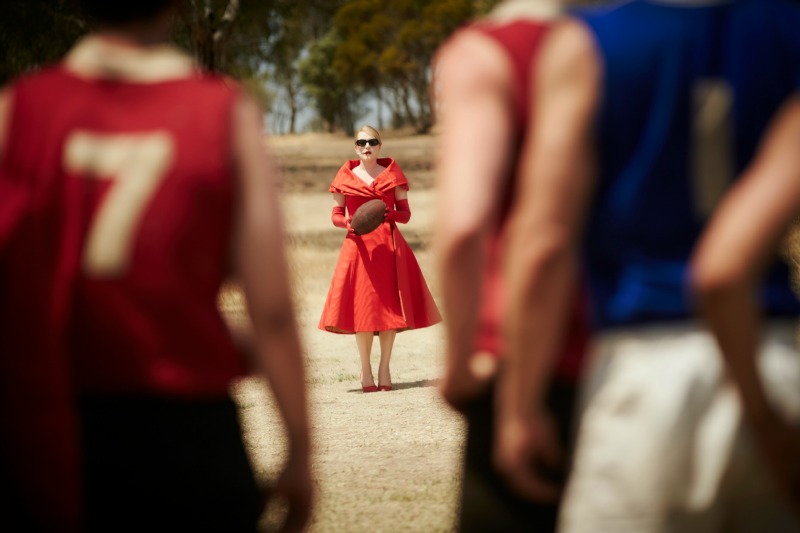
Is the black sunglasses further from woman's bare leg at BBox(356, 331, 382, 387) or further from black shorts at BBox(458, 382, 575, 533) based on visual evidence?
black shorts at BBox(458, 382, 575, 533)

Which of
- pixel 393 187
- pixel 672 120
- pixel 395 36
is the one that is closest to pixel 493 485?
pixel 672 120

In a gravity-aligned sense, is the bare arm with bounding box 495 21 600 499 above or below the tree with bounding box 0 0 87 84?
below

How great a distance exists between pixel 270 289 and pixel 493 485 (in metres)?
0.53

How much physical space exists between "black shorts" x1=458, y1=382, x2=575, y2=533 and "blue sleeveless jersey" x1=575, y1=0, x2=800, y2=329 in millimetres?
171

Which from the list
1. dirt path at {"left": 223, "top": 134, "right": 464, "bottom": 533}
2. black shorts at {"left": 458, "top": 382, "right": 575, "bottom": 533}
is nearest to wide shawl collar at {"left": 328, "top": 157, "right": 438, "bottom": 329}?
dirt path at {"left": 223, "top": 134, "right": 464, "bottom": 533}

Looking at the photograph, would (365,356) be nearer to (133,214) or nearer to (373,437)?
(373,437)

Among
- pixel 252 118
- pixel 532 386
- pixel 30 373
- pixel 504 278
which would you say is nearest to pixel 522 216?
pixel 504 278

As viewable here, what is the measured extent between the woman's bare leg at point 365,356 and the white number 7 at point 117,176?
8217 mm

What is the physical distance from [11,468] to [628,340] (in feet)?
3.34

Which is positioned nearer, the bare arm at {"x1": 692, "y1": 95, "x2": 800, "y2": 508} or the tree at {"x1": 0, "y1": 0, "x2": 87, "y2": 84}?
the bare arm at {"x1": 692, "y1": 95, "x2": 800, "y2": 508}

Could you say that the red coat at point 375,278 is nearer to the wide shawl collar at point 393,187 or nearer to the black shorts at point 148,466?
the wide shawl collar at point 393,187

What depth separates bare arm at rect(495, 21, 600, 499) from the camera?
7.18ft

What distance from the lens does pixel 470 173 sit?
221 centimetres

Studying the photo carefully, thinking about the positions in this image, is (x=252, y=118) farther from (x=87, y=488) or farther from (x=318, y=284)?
(x=318, y=284)
